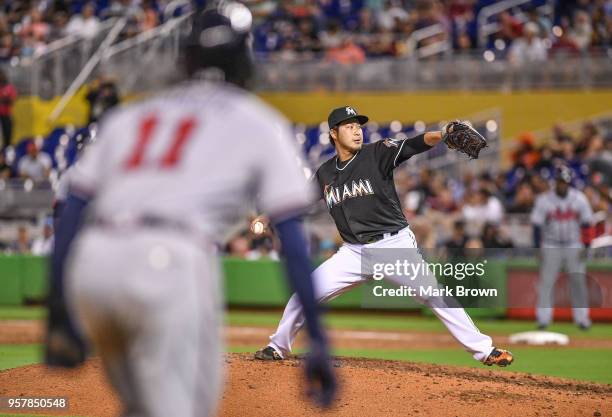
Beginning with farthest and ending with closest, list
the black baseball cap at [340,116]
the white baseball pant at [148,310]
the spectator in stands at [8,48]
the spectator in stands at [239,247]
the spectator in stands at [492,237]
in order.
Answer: the spectator in stands at [8,48] < the spectator in stands at [239,247] < the spectator in stands at [492,237] < the black baseball cap at [340,116] < the white baseball pant at [148,310]

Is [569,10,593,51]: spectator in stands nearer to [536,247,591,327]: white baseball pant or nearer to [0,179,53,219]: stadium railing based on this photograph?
[536,247,591,327]: white baseball pant

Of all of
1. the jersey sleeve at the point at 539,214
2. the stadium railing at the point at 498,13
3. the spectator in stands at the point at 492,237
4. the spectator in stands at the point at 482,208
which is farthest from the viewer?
the stadium railing at the point at 498,13

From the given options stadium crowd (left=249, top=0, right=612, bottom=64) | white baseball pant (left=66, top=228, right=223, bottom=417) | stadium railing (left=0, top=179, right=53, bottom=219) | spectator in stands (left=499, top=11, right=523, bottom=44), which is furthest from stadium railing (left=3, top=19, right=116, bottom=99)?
white baseball pant (left=66, top=228, right=223, bottom=417)

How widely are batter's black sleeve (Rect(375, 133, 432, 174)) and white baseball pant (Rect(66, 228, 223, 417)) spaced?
198 inches

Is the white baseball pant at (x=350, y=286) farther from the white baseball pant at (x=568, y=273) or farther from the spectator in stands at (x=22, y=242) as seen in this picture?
the spectator in stands at (x=22, y=242)

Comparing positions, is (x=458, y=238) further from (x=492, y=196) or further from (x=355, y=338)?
(x=355, y=338)

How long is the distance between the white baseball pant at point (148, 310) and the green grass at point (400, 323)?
37.6 ft

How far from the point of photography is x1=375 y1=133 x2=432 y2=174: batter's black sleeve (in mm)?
8203

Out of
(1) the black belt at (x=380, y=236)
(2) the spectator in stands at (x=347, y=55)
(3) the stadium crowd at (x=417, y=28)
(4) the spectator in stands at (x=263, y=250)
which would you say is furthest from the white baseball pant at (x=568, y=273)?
(2) the spectator in stands at (x=347, y=55)

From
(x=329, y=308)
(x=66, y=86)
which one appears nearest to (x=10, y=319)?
(x=329, y=308)

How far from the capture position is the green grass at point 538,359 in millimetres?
10602

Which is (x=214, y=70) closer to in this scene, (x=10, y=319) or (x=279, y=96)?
(x=10, y=319)

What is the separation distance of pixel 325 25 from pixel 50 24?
6.00m

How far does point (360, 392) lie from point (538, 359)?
4724 millimetres
